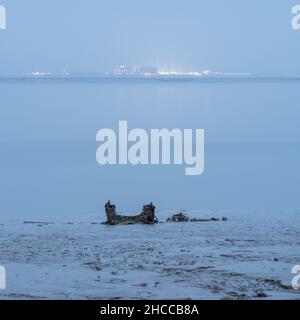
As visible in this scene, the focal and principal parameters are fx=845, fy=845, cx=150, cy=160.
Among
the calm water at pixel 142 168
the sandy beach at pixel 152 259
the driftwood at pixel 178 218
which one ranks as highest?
the calm water at pixel 142 168

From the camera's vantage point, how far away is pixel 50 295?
8.34 meters

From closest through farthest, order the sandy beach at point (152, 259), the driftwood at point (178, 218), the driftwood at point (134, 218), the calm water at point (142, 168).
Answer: the sandy beach at point (152, 259) < the driftwood at point (134, 218) < the driftwood at point (178, 218) < the calm water at point (142, 168)

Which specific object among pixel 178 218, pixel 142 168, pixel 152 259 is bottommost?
pixel 152 259

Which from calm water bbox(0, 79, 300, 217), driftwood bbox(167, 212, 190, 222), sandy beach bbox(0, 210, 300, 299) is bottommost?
sandy beach bbox(0, 210, 300, 299)

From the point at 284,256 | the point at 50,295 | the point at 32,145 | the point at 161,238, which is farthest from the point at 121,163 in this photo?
the point at 50,295

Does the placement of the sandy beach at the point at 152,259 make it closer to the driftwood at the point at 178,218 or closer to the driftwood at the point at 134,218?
the driftwood at the point at 134,218

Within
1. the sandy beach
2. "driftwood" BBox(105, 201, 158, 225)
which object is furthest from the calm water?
the sandy beach

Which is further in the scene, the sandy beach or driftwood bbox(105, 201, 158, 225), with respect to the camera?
driftwood bbox(105, 201, 158, 225)

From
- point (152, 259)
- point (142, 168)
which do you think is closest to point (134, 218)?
point (152, 259)

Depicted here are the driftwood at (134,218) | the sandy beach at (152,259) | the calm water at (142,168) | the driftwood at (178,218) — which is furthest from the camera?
the calm water at (142,168)

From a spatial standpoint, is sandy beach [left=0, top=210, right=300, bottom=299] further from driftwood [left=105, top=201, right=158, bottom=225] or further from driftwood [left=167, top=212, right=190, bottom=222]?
driftwood [left=167, top=212, right=190, bottom=222]

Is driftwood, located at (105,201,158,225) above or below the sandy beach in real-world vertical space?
above

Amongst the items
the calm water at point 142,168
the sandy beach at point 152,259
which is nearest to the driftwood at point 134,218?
the sandy beach at point 152,259

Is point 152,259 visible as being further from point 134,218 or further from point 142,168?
point 142,168
